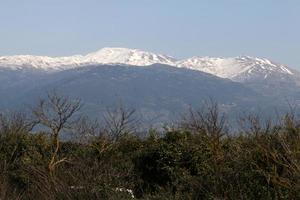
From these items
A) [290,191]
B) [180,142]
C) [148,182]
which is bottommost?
[148,182]

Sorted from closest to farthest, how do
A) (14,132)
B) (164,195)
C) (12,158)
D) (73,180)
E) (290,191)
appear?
(290,191), (164,195), (73,180), (12,158), (14,132)

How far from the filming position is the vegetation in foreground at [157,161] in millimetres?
18516

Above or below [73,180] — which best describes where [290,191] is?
above

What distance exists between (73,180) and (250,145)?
22.9ft

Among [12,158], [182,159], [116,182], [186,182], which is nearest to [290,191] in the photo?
[186,182]

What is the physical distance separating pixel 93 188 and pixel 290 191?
758cm

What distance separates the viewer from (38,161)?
116 feet

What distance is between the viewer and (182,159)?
35.0m

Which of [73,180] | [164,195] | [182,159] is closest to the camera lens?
[164,195]

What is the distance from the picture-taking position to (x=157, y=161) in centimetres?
3622

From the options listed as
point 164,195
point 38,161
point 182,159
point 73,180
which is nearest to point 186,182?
point 164,195

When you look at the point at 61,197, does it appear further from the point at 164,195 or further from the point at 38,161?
the point at 38,161

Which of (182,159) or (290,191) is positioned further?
(182,159)

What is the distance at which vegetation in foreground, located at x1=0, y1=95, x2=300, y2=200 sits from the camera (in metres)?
18.5
